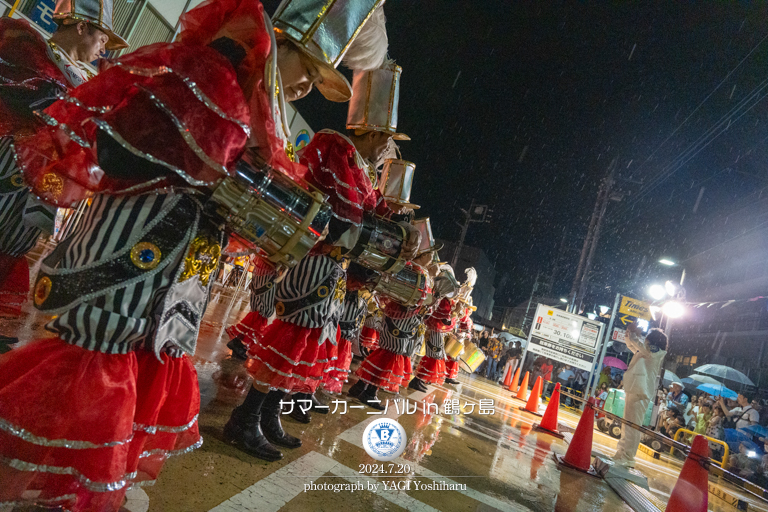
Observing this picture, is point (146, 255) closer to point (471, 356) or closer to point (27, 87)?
point (27, 87)

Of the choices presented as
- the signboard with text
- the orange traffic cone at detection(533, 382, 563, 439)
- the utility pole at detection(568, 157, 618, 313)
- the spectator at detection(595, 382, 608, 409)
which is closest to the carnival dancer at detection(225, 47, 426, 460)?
the orange traffic cone at detection(533, 382, 563, 439)

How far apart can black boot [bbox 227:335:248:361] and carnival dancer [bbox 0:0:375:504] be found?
11.2ft

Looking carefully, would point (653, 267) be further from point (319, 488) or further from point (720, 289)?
point (319, 488)

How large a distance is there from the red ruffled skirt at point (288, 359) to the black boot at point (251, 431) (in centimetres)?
12

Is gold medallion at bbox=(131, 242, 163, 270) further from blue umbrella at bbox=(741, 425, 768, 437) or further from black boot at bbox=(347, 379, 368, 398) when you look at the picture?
blue umbrella at bbox=(741, 425, 768, 437)

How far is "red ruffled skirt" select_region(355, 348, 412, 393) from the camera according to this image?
4766 mm

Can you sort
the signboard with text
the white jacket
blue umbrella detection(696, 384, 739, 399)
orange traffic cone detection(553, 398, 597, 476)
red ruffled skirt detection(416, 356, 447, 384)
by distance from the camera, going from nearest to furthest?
orange traffic cone detection(553, 398, 597, 476) → the white jacket → red ruffled skirt detection(416, 356, 447, 384) → blue umbrella detection(696, 384, 739, 399) → the signboard with text

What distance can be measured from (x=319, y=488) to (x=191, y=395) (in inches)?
43.2

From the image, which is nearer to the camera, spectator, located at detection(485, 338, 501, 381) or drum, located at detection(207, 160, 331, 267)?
drum, located at detection(207, 160, 331, 267)

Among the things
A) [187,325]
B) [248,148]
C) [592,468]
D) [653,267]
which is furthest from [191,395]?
[653,267]

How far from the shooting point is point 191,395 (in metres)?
1.33

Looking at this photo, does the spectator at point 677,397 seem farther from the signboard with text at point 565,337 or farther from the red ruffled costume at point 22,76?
the red ruffled costume at point 22,76

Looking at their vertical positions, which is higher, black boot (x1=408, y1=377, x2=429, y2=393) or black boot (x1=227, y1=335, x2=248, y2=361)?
black boot (x1=227, y1=335, x2=248, y2=361)

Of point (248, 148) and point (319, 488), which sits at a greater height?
point (248, 148)
